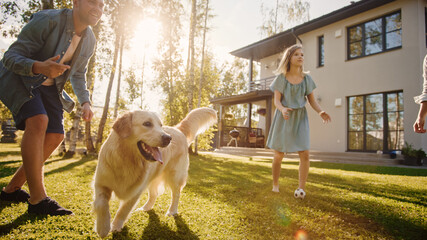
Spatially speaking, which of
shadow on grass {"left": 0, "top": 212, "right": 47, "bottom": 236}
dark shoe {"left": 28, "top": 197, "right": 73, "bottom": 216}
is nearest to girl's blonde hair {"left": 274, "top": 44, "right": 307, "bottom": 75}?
dark shoe {"left": 28, "top": 197, "right": 73, "bottom": 216}

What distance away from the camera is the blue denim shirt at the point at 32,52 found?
203 centimetres

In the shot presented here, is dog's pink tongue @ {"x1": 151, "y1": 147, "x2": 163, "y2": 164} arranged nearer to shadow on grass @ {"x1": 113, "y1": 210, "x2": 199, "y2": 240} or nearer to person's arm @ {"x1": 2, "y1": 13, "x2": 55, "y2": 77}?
shadow on grass @ {"x1": 113, "y1": 210, "x2": 199, "y2": 240}

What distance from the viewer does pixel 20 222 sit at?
6.94 feet

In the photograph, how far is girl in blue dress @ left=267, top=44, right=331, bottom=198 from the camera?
143 inches

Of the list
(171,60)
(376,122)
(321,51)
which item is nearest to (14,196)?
(171,60)

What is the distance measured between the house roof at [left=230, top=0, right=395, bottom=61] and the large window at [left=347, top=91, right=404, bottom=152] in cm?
434

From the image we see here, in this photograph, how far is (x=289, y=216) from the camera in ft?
8.85

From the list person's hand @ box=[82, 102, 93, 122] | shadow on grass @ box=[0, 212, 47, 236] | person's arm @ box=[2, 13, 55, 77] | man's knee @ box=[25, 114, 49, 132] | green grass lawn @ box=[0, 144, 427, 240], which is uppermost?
person's arm @ box=[2, 13, 55, 77]

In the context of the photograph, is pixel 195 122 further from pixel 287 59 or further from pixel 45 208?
pixel 45 208

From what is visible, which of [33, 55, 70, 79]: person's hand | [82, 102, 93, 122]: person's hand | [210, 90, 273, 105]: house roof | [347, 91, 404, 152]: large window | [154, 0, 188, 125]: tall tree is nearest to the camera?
[33, 55, 70, 79]: person's hand

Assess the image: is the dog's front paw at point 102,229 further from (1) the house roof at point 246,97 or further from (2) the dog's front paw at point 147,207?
(1) the house roof at point 246,97

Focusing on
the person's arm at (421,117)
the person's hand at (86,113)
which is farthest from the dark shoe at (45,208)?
the person's arm at (421,117)

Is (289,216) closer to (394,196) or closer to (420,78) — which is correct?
(394,196)

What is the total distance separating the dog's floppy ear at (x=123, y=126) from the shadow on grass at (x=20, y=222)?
104cm
